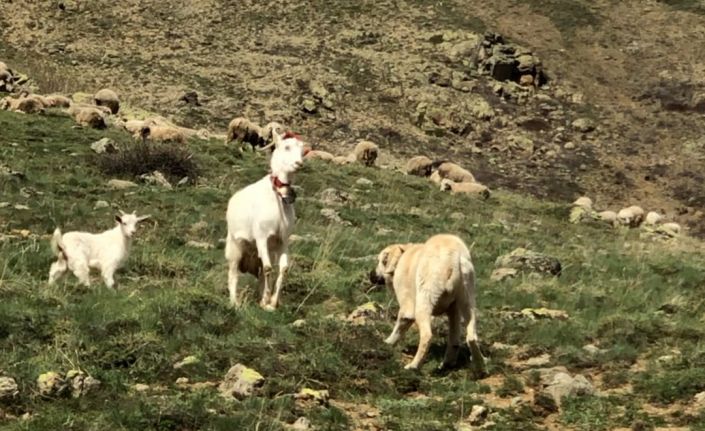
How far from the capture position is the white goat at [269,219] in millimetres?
9773

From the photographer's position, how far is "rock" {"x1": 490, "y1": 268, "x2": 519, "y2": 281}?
13.1 m

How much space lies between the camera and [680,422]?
6863 millimetres

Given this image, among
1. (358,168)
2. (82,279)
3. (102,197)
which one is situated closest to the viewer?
(82,279)

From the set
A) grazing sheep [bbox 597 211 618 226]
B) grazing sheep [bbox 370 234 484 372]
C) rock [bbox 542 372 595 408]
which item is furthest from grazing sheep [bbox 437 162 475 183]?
rock [bbox 542 372 595 408]

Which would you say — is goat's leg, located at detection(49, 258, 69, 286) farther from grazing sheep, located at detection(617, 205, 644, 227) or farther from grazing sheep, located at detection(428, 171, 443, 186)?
grazing sheep, located at detection(617, 205, 644, 227)

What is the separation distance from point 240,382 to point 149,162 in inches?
582

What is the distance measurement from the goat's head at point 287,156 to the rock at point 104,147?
44.0 ft

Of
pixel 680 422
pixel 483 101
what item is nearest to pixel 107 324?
pixel 680 422

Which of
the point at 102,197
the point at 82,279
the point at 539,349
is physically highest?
the point at 539,349

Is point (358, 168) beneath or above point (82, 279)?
beneath

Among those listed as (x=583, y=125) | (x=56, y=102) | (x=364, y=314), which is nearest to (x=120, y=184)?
(x=364, y=314)

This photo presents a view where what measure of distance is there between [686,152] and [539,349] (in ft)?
124

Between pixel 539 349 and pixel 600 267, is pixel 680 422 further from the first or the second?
pixel 600 267

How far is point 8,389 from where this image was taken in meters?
6.32
